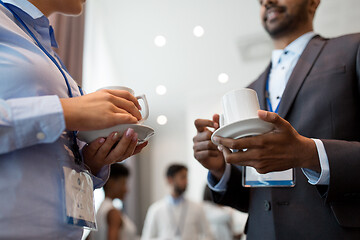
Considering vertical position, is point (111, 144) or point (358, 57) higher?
point (358, 57)

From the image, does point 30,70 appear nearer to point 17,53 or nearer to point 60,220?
point 17,53

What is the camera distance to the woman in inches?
22.7

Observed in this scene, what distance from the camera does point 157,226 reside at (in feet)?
12.2

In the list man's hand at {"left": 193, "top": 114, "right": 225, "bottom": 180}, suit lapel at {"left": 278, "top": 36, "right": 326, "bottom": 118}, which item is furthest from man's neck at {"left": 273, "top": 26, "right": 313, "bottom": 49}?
man's hand at {"left": 193, "top": 114, "right": 225, "bottom": 180}

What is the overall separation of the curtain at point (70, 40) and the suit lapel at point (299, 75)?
1.17 meters

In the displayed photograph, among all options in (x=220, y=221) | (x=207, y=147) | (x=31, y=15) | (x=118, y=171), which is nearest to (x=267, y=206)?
(x=207, y=147)

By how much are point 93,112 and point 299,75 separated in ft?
2.47

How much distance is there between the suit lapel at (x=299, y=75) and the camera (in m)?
1.08

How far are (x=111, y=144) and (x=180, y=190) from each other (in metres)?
3.30

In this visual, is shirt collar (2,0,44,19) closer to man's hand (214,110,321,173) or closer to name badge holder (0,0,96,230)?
name badge holder (0,0,96,230)

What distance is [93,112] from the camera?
24.9 inches

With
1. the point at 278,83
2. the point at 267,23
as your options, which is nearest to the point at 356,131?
the point at 278,83

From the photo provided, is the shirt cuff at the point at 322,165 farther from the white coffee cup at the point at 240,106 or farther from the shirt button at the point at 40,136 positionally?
the shirt button at the point at 40,136

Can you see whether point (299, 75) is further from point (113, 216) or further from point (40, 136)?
point (113, 216)
